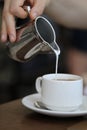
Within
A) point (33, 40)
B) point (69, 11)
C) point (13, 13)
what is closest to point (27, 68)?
point (69, 11)

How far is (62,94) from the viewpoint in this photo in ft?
2.42

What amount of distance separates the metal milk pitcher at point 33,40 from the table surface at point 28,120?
0.43 ft

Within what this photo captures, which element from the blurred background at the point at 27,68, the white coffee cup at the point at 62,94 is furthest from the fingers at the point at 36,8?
the blurred background at the point at 27,68

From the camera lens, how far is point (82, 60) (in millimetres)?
1866

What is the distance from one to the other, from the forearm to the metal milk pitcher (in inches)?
22.2

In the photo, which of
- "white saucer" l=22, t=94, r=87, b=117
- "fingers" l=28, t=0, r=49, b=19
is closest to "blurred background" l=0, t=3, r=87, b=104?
"fingers" l=28, t=0, r=49, b=19

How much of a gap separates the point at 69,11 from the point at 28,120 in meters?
0.79

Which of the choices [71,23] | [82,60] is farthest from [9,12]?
[82,60]

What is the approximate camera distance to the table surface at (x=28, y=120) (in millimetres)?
704

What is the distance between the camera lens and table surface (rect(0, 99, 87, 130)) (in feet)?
2.31

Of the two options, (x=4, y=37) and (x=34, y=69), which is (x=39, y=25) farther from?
(x=34, y=69)

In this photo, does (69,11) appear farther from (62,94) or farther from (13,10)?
(62,94)

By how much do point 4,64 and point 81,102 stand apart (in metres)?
1.48

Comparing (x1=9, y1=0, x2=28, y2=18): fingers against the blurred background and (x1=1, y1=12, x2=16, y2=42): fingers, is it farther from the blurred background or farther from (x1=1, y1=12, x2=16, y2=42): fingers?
the blurred background
